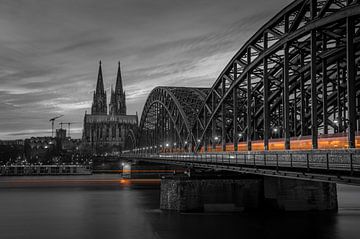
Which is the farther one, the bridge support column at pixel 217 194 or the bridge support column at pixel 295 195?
the bridge support column at pixel 295 195

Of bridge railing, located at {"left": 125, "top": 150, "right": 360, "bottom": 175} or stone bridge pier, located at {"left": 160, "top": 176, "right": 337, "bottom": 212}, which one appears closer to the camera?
bridge railing, located at {"left": 125, "top": 150, "right": 360, "bottom": 175}

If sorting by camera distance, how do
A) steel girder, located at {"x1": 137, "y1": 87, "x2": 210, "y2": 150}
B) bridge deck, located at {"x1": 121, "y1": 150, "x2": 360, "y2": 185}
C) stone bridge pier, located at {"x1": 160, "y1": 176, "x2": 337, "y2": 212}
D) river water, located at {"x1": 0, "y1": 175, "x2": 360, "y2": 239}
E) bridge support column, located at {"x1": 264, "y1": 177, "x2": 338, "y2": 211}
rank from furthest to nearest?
1. steel girder, located at {"x1": 137, "y1": 87, "x2": 210, "y2": 150}
2. bridge support column, located at {"x1": 264, "y1": 177, "x2": 338, "y2": 211}
3. stone bridge pier, located at {"x1": 160, "y1": 176, "x2": 337, "y2": 212}
4. river water, located at {"x1": 0, "y1": 175, "x2": 360, "y2": 239}
5. bridge deck, located at {"x1": 121, "y1": 150, "x2": 360, "y2": 185}

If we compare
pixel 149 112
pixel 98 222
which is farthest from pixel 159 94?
pixel 98 222

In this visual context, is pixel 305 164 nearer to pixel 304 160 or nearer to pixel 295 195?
pixel 304 160

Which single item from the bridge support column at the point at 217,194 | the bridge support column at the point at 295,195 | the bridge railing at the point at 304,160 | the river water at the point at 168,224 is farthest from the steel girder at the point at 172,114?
the bridge railing at the point at 304,160

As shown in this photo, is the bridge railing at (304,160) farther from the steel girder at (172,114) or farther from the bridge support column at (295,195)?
the steel girder at (172,114)

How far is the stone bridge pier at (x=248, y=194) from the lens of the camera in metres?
50.2

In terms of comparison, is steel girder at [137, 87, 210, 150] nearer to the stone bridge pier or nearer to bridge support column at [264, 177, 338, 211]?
the stone bridge pier

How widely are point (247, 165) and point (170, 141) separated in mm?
73544

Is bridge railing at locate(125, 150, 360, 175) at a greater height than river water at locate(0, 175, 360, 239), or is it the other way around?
bridge railing at locate(125, 150, 360, 175)

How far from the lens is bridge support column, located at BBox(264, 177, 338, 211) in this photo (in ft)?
165

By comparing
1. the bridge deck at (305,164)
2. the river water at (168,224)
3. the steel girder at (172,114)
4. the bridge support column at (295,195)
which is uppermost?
Answer: the steel girder at (172,114)

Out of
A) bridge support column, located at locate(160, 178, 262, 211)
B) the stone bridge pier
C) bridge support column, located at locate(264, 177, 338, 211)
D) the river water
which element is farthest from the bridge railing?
bridge support column, located at locate(264, 177, 338, 211)

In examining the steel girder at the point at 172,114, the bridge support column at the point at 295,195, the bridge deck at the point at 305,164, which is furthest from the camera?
the steel girder at the point at 172,114
